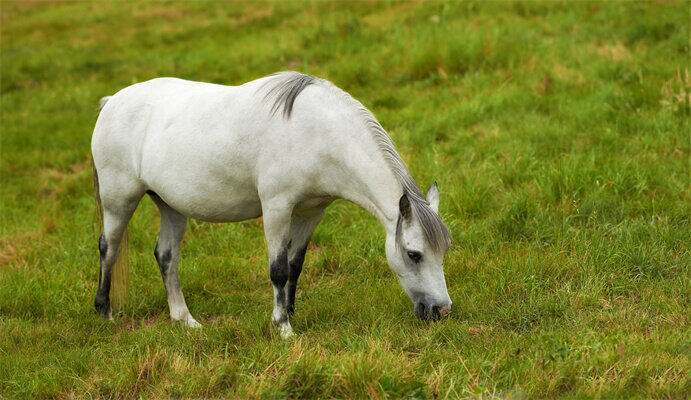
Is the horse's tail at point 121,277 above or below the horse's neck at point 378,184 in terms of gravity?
below

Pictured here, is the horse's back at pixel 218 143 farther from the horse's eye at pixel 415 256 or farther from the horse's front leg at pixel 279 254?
the horse's eye at pixel 415 256

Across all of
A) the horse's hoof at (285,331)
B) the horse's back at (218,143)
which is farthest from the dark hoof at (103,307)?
the horse's hoof at (285,331)

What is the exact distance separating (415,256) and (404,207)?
32 cm

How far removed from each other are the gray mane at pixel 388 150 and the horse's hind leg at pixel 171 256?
151 centimetres

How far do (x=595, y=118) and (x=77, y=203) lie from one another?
19.6ft

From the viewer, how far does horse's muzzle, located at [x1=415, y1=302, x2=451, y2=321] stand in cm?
375

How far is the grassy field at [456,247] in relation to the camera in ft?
11.3

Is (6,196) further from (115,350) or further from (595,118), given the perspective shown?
(595,118)

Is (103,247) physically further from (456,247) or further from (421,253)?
(456,247)

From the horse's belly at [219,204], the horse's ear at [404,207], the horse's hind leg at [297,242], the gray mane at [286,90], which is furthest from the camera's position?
the horse's hind leg at [297,242]

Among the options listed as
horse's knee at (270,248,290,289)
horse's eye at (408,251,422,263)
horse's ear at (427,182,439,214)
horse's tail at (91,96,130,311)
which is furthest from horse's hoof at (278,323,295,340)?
horse's tail at (91,96,130,311)

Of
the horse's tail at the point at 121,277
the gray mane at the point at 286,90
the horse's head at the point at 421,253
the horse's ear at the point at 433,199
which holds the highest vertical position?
the gray mane at the point at 286,90

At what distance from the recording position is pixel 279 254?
165 inches

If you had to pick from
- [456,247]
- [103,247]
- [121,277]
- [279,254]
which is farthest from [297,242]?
[103,247]
